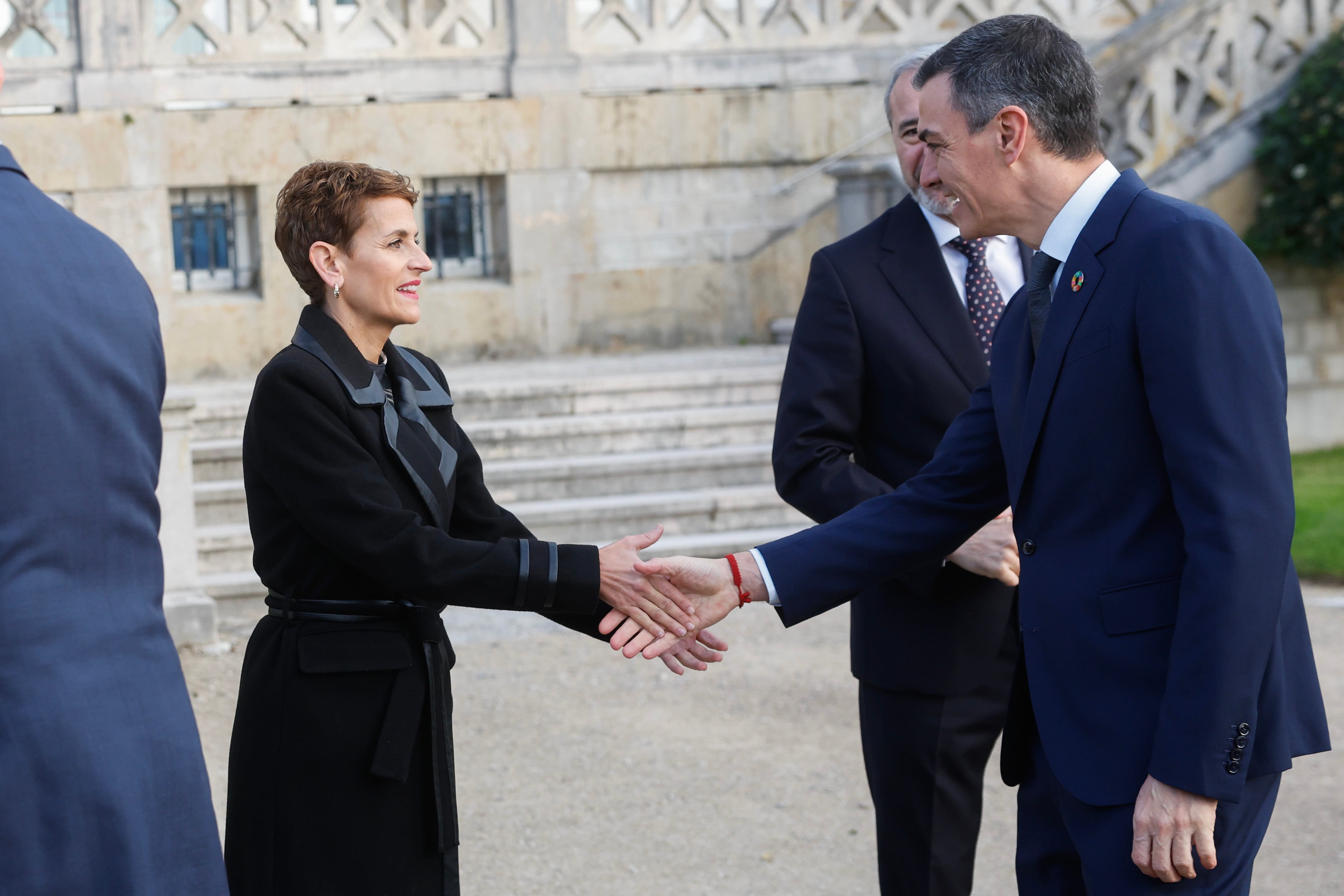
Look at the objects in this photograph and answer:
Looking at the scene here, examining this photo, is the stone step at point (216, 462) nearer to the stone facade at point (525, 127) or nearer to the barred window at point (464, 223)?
the stone facade at point (525, 127)

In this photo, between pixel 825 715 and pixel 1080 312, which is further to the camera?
pixel 825 715

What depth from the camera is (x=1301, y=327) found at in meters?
10.9

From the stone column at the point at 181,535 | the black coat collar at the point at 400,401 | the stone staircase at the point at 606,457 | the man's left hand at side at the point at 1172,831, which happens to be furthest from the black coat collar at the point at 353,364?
the stone staircase at the point at 606,457

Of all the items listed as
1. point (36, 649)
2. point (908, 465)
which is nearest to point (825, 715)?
point (908, 465)

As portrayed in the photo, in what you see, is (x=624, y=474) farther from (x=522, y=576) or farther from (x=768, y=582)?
(x=522, y=576)

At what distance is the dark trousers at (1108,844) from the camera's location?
2.32 m

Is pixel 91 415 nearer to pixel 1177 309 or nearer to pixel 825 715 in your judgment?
pixel 1177 309

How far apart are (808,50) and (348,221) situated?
1049 cm

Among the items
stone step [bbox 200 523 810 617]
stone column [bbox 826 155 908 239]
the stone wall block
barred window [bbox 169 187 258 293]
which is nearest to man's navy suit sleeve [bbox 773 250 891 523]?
stone step [bbox 200 523 810 617]

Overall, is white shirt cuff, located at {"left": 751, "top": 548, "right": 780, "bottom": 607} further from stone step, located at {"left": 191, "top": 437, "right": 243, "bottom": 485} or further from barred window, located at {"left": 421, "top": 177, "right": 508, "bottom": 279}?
barred window, located at {"left": 421, "top": 177, "right": 508, "bottom": 279}

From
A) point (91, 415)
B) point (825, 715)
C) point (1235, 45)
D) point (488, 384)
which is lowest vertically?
point (825, 715)

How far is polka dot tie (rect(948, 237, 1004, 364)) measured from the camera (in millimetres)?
3557

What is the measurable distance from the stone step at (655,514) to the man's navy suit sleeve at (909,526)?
559 centimetres

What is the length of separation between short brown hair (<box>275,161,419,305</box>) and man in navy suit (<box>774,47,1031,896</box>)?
1.08 meters
